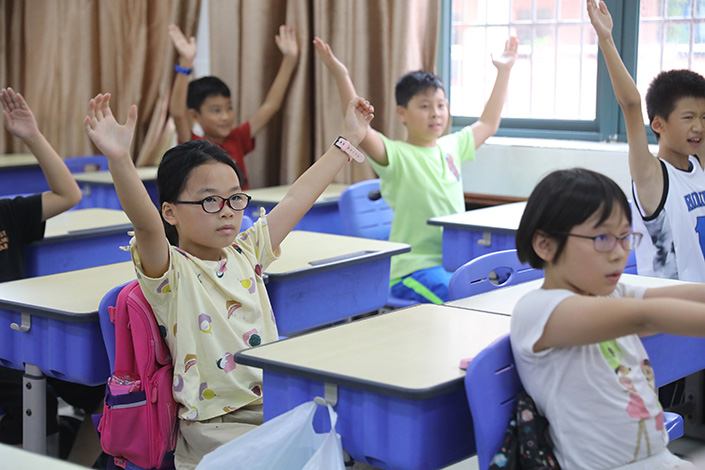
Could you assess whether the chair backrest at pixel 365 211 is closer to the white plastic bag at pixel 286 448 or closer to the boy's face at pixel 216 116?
the boy's face at pixel 216 116

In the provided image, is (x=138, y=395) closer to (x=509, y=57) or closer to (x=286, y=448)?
(x=286, y=448)

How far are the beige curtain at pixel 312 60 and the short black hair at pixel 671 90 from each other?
171cm

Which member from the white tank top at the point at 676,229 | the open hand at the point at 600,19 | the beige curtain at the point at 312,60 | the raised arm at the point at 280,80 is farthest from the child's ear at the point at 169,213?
the raised arm at the point at 280,80

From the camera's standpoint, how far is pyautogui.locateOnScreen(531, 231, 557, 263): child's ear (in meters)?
1.57

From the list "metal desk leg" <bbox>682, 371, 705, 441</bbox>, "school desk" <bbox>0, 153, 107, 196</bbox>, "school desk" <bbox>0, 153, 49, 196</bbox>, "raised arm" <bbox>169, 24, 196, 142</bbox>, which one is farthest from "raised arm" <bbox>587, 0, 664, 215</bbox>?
"school desk" <bbox>0, 153, 49, 196</bbox>

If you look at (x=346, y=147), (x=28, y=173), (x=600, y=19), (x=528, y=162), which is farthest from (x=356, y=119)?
(x=28, y=173)

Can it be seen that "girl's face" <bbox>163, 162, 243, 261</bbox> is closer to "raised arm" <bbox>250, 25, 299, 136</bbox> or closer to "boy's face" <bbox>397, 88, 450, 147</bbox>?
"boy's face" <bbox>397, 88, 450, 147</bbox>

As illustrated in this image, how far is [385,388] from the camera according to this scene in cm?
154

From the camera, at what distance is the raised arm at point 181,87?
491 cm

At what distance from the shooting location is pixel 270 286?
2.53 meters

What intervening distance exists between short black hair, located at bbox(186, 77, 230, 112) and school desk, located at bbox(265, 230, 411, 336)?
1.71m

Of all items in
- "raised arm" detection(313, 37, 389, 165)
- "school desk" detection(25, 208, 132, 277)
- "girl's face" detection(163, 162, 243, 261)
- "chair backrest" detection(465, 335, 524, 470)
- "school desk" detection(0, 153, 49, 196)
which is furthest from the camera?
"school desk" detection(0, 153, 49, 196)

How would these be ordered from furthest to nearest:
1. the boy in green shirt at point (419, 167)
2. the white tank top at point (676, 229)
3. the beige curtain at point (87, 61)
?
1. the beige curtain at point (87, 61)
2. the boy in green shirt at point (419, 167)
3. the white tank top at point (676, 229)

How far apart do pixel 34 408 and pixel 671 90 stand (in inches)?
77.7
